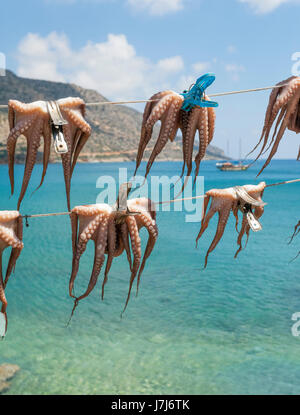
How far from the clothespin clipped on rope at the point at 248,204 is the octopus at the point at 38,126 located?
140cm

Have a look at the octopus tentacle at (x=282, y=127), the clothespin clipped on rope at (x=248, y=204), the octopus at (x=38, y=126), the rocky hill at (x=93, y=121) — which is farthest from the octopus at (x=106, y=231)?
the rocky hill at (x=93, y=121)

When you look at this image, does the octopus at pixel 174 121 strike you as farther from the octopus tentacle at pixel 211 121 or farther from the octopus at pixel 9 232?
the octopus at pixel 9 232

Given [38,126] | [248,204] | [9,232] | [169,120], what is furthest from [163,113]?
[9,232]

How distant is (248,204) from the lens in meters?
3.04

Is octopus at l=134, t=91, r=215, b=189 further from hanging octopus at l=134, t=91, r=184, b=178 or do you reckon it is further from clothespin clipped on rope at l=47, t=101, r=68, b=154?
clothespin clipped on rope at l=47, t=101, r=68, b=154

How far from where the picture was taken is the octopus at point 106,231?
2430 millimetres

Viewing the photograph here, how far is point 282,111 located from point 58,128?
1695 millimetres

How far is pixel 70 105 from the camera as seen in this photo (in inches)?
90.4

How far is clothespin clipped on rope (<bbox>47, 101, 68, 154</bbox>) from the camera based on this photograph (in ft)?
7.10

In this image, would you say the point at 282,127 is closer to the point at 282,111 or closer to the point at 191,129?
the point at 282,111

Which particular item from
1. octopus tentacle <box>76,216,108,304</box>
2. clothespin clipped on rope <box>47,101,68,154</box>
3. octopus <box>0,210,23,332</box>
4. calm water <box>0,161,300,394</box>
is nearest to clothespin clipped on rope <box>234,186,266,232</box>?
octopus tentacle <box>76,216,108,304</box>
